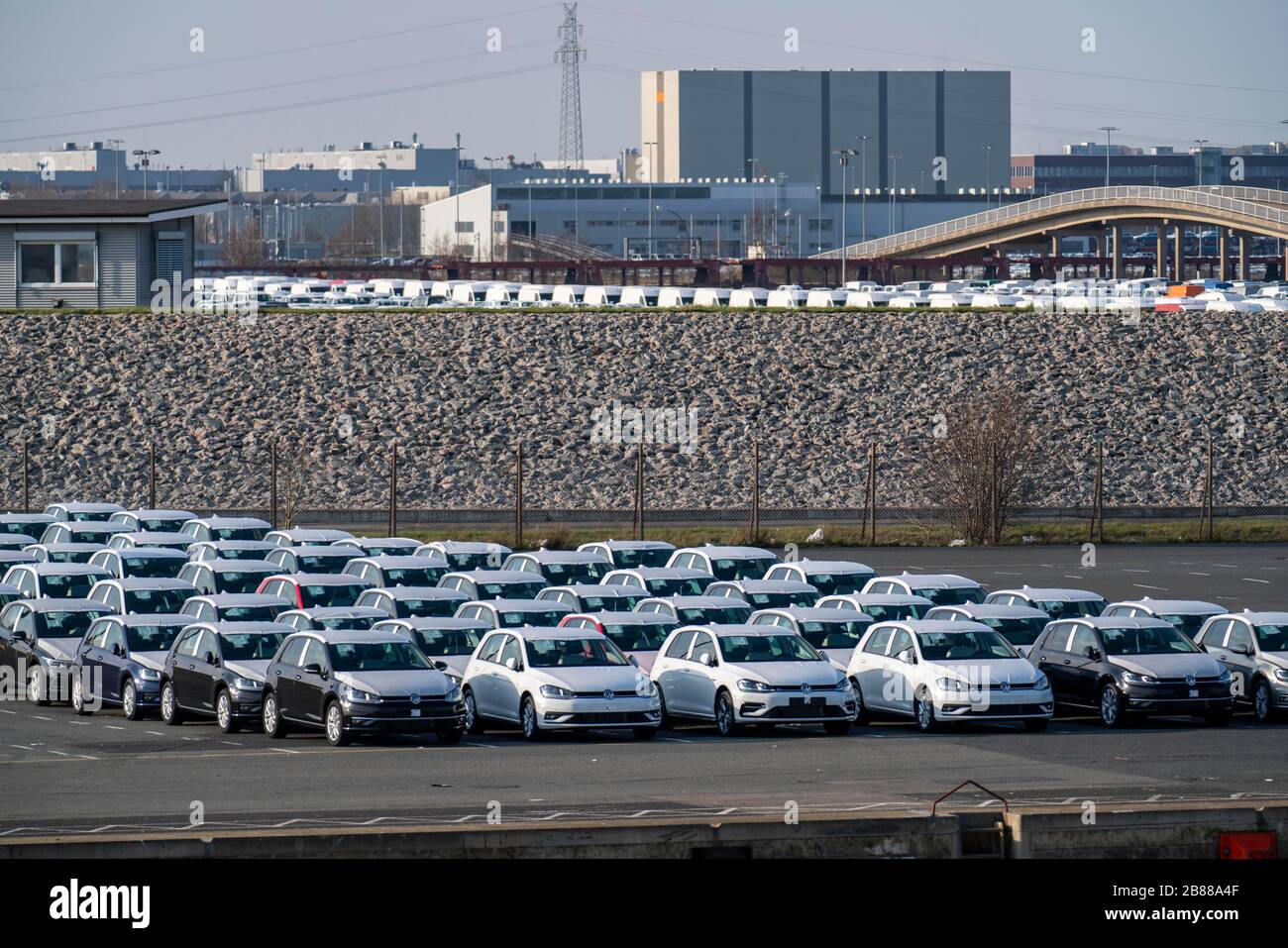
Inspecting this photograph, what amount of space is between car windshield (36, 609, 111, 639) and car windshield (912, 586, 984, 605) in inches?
469

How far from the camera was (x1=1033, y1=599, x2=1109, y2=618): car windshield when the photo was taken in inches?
1143

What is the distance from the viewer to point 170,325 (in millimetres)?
62250

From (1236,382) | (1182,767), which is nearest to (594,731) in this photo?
(1182,767)

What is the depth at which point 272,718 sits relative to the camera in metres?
23.7

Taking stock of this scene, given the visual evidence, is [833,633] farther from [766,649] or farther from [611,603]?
[611,603]

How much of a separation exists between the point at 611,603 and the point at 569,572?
3.68 m

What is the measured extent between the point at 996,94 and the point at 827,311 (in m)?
136

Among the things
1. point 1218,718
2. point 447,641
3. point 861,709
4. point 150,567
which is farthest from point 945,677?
point 150,567

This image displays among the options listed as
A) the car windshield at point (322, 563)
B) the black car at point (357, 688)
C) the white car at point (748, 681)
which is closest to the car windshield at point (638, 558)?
the car windshield at point (322, 563)

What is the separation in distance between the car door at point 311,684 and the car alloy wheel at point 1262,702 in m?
11.6

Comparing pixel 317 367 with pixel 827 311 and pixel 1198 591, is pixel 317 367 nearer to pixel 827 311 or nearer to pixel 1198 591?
pixel 827 311

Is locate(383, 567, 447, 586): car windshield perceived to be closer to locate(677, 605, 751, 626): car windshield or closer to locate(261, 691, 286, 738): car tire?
locate(677, 605, 751, 626): car windshield

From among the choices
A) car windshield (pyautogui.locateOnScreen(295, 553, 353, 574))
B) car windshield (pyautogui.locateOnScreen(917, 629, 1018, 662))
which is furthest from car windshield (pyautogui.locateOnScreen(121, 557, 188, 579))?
car windshield (pyautogui.locateOnScreen(917, 629, 1018, 662))
